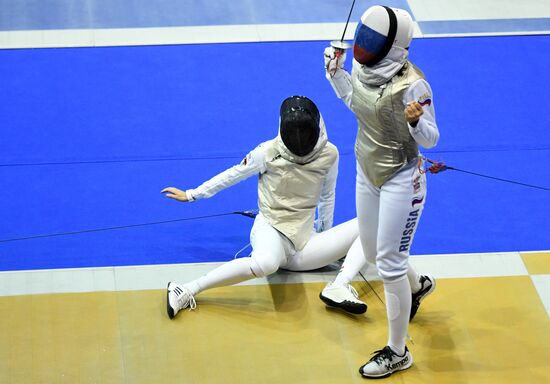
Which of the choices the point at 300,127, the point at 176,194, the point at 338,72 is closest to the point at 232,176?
the point at 176,194

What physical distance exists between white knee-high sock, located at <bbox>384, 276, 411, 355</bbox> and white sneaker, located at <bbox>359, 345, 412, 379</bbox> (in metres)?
0.10

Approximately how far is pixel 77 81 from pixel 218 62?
0.96 metres

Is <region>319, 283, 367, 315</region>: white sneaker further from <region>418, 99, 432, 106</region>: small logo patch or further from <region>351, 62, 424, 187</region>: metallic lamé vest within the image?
<region>418, 99, 432, 106</region>: small logo patch

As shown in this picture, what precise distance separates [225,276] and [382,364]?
0.82m

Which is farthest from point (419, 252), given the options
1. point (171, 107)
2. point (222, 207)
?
point (171, 107)

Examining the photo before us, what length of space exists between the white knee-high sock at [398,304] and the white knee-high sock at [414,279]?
33 cm

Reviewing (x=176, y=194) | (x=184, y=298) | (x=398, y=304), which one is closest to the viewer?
(x=398, y=304)

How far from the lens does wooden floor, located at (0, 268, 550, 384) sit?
3830 mm

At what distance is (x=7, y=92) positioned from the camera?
5855 millimetres

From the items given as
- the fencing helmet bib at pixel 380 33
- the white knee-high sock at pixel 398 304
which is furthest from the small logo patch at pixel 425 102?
the white knee-high sock at pixel 398 304

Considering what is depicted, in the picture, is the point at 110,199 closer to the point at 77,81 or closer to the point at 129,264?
the point at 129,264

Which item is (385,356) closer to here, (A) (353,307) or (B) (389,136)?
(A) (353,307)

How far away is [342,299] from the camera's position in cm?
413

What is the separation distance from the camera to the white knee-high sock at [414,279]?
398 centimetres
